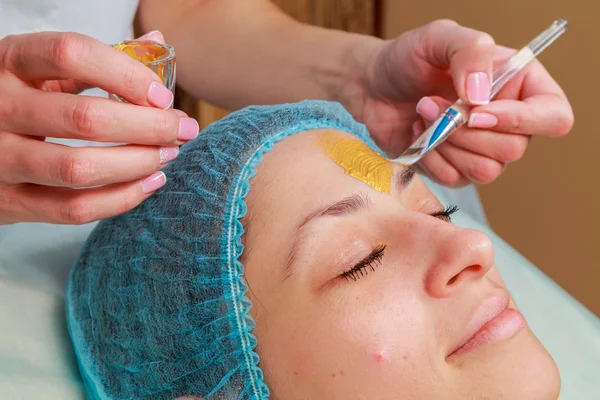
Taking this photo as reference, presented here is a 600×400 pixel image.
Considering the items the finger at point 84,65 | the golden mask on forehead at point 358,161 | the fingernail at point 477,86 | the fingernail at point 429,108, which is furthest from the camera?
the fingernail at point 429,108

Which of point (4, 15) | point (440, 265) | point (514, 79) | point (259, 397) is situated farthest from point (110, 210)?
point (514, 79)

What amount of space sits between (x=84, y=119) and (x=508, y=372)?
700 millimetres

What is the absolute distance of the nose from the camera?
93 centimetres

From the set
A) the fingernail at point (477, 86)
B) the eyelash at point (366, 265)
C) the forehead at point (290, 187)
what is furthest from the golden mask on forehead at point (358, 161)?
the fingernail at point (477, 86)

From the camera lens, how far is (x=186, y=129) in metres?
0.87

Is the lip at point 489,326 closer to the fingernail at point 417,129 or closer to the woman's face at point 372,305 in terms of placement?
the woman's face at point 372,305

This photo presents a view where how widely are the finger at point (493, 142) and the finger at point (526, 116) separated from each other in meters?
0.02

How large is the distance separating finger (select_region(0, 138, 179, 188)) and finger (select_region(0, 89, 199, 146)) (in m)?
0.02

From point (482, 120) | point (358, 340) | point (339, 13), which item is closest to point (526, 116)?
point (482, 120)

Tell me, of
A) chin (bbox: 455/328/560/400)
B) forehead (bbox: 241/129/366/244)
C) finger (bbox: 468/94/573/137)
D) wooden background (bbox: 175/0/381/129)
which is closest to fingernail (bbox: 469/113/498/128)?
finger (bbox: 468/94/573/137)

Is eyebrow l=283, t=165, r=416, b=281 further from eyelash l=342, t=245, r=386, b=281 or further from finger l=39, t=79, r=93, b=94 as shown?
finger l=39, t=79, r=93, b=94

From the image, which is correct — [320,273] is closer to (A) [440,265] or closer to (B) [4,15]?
(A) [440,265]

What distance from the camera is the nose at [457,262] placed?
933mm

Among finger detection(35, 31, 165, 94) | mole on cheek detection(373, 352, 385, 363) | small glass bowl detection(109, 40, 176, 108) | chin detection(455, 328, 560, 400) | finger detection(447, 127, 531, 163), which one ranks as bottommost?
chin detection(455, 328, 560, 400)
